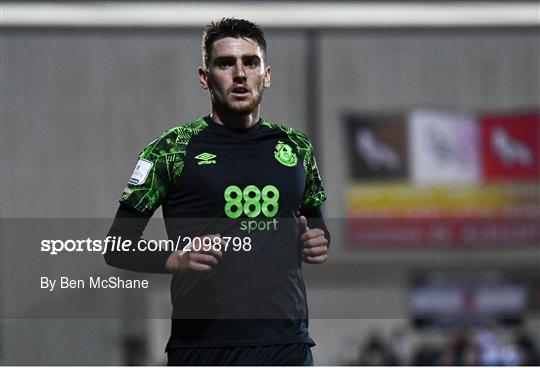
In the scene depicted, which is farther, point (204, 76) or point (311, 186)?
point (311, 186)

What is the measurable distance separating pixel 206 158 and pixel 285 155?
1.22ft

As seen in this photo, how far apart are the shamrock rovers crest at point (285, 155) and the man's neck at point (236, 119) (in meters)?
0.17

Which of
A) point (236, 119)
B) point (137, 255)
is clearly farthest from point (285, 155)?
point (137, 255)

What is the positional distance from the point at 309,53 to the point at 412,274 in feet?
17.0

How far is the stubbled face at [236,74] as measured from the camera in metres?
4.41

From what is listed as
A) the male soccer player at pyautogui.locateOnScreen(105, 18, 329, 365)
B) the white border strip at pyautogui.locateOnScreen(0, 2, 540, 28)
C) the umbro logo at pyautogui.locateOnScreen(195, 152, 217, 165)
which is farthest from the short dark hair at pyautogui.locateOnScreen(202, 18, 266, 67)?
the white border strip at pyautogui.locateOnScreen(0, 2, 540, 28)

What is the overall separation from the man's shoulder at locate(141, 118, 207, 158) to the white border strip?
15428mm

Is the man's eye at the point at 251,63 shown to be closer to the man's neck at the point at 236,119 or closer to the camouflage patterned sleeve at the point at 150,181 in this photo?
the man's neck at the point at 236,119

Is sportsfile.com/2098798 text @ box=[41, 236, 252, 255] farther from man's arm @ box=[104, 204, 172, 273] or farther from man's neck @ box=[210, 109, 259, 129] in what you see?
man's neck @ box=[210, 109, 259, 129]

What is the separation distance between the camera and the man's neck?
4.55 metres

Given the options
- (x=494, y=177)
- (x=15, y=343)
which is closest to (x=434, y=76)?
(x=494, y=177)

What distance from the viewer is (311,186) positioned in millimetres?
4715

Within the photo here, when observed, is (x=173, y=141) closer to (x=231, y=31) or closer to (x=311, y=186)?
(x=231, y=31)

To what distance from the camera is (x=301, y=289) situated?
4.50 meters
